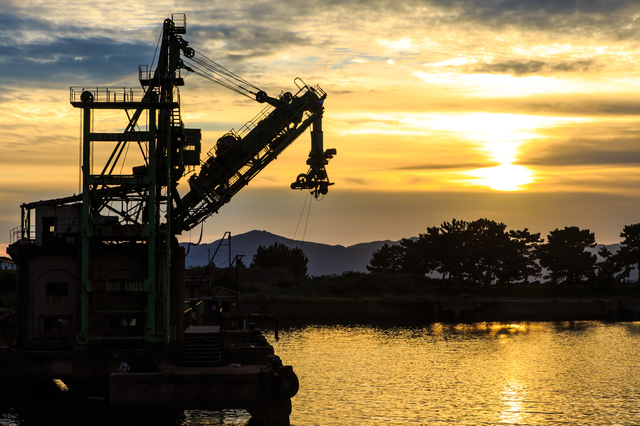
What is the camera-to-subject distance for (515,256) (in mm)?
108188

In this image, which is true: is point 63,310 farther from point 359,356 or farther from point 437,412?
point 359,356

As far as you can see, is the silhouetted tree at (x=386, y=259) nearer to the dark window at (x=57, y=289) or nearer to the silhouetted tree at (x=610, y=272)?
the silhouetted tree at (x=610, y=272)

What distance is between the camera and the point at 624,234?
109000mm

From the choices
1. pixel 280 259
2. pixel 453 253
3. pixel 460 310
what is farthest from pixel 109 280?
pixel 280 259

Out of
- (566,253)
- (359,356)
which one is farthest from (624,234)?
(359,356)

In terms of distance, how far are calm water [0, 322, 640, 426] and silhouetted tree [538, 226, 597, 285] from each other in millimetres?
33930

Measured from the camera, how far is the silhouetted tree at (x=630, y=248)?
10512 cm

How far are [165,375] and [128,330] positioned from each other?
721cm

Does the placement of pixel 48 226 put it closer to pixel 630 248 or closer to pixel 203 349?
pixel 203 349

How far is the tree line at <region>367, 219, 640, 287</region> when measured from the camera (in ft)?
347

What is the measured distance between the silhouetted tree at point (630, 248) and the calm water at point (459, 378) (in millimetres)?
36398

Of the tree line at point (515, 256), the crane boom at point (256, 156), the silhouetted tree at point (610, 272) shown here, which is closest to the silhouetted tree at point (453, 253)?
the tree line at point (515, 256)

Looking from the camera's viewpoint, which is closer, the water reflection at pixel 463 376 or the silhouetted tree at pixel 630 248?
the water reflection at pixel 463 376

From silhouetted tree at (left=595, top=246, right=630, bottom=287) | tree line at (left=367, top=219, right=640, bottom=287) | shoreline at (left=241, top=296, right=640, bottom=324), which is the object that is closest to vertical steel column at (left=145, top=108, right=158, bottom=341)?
shoreline at (left=241, top=296, right=640, bottom=324)
